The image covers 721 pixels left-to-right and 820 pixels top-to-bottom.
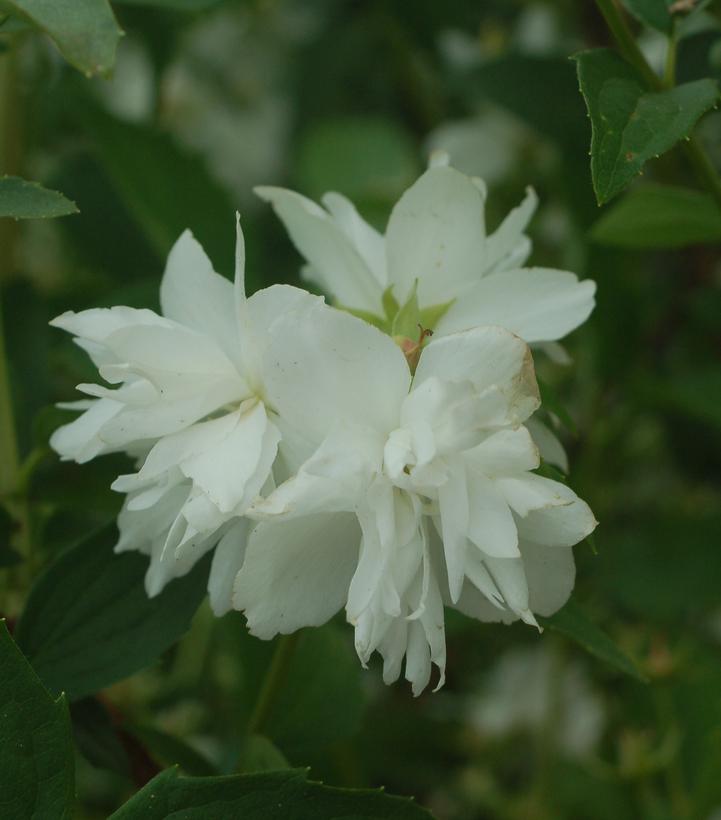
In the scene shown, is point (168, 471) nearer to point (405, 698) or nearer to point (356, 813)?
point (356, 813)

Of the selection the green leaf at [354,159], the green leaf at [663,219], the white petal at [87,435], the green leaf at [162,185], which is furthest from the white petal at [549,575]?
the green leaf at [354,159]

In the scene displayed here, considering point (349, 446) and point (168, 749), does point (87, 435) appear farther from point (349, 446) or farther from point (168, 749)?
point (168, 749)

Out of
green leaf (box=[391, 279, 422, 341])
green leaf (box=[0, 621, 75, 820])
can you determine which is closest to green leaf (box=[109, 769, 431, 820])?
green leaf (box=[0, 621, 75, 820])

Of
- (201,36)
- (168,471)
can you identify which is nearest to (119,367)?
(168,471)

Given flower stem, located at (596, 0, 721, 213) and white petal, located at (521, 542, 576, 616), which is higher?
flower stem, located at (596, 0, 721, 213)

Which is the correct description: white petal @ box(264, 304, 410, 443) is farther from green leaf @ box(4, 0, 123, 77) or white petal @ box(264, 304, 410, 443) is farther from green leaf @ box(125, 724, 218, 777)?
green leaf @ box(125, 724, 218, 777)

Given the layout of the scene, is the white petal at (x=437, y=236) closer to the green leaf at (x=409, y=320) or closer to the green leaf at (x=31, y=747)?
the green leaf at (x=409, y=320)

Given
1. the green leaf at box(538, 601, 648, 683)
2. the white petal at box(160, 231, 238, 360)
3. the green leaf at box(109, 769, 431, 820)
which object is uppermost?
the white petal at box(160, 231, 238, 360)
